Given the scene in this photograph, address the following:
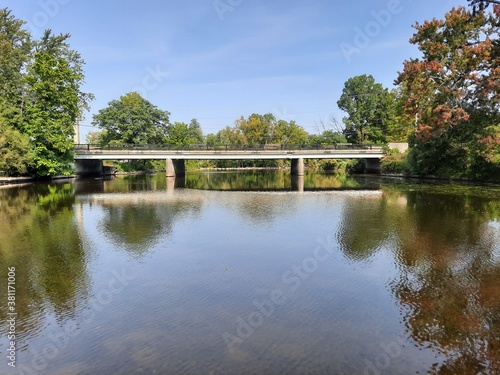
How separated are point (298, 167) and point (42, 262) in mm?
39987

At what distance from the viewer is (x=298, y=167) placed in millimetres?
46344

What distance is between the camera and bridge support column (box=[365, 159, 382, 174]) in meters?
51.4

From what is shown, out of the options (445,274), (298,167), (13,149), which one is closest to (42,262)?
(445,274)

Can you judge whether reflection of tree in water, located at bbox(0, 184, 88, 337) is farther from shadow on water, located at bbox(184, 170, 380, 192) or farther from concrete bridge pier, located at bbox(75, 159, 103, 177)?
concrete bridge pier, located at bbox(75, 159, 103, 177)

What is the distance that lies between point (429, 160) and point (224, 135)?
59.4 m

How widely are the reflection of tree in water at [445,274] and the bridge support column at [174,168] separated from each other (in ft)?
109

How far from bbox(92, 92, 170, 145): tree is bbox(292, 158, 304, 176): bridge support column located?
26903 millimetres

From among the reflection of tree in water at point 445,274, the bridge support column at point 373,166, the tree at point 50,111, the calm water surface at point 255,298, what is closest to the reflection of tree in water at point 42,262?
the calm water surface at point 255,298

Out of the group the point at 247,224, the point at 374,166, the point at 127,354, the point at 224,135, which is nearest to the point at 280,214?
the point at 247,224

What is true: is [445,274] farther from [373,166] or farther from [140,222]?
[373,166]

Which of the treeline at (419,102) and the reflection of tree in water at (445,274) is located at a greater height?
the treeline at (419,102)

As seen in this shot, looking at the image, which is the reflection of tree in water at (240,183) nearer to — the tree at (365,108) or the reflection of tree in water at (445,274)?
the reflection of tree in water at (445,274)

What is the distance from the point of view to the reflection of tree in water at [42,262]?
5.93 meters

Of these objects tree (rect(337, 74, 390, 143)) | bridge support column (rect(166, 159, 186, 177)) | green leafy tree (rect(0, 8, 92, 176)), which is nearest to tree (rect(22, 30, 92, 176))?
green leafy tree (rect(0, 8, 92, 176))
